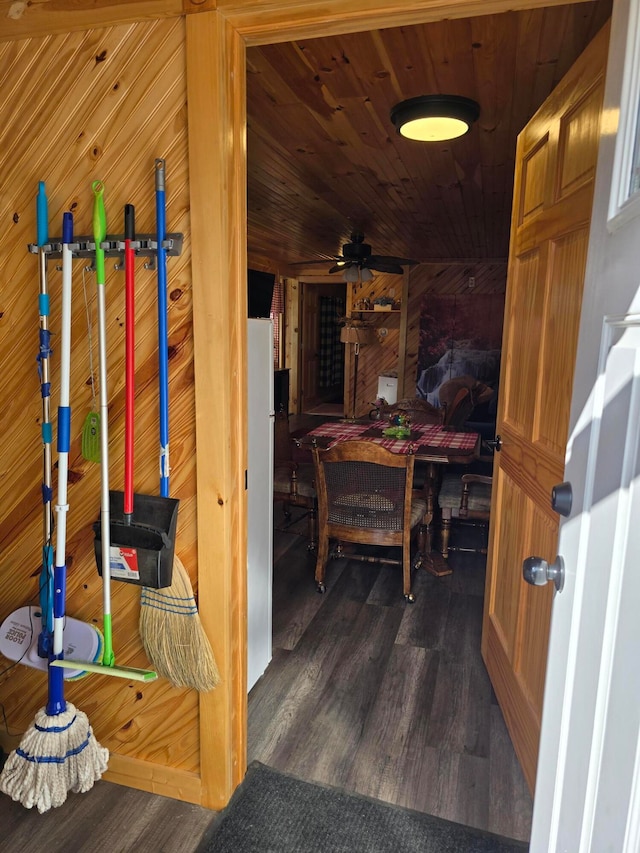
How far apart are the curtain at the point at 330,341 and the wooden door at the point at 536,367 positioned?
818 cm

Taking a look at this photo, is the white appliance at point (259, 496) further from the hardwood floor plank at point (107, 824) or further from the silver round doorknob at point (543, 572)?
the silver round doorknob at point (543, 572)

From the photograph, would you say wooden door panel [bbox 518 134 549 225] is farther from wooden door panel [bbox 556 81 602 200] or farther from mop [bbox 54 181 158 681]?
mop [bbox 54 181 158 681]

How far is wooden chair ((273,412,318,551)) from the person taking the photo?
3535 millimetres

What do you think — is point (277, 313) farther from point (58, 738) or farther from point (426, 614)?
point (58, 738)

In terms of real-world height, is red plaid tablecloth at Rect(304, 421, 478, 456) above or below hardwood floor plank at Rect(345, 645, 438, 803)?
above

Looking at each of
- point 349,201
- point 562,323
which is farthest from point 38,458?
point 349,201

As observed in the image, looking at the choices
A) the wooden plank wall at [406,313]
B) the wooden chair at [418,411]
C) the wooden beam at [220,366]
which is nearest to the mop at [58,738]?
the wooden beam at [220,366]

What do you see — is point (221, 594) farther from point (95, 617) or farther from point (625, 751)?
point (625, 751)

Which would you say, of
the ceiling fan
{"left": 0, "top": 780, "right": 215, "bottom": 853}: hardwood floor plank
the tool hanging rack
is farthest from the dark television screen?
the ceiling fan

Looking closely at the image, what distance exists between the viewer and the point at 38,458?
1.72 meters

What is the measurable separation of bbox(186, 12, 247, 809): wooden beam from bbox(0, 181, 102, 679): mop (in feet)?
1.31

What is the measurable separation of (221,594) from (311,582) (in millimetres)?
1713

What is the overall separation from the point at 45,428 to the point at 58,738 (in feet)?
2.86

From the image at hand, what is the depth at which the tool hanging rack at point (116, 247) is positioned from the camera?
4.91 feet
